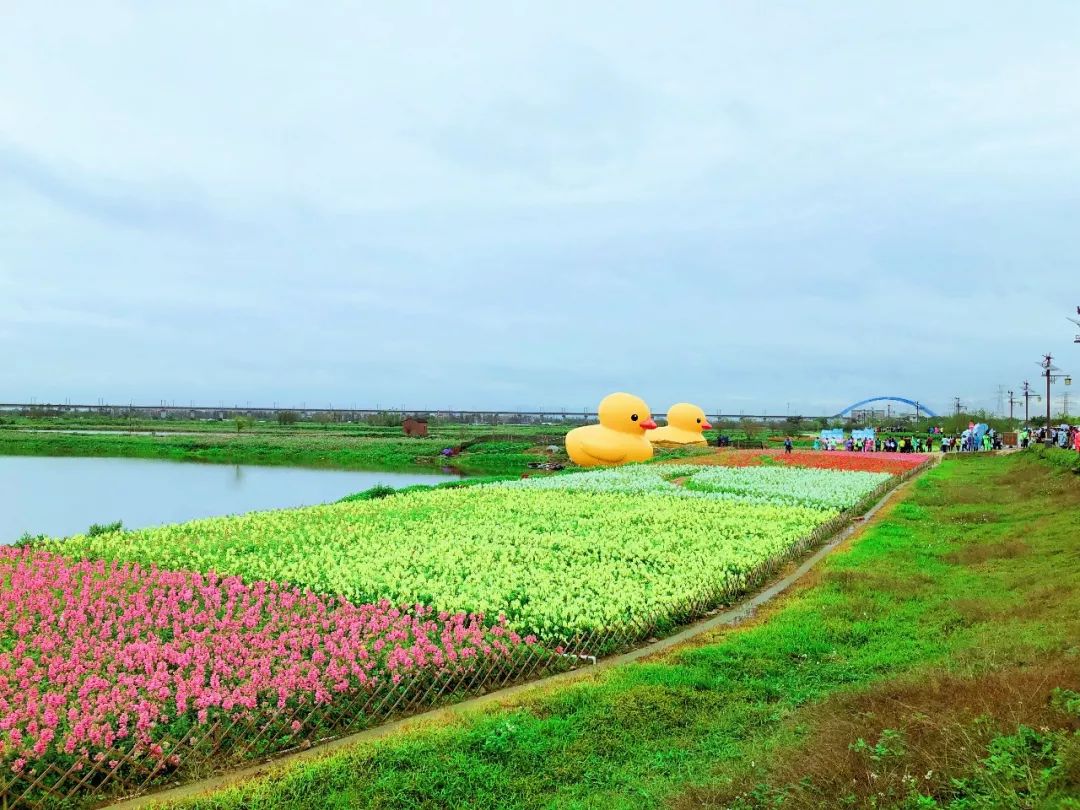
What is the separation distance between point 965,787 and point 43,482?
33.8 m

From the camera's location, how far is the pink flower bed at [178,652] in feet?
19.0

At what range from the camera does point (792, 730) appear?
5.61 meters

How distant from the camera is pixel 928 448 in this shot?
43.8 metres

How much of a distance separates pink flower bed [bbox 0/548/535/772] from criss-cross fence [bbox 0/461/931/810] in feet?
0.20

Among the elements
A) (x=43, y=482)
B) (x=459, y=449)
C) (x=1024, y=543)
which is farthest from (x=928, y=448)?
(x=43, y=482)

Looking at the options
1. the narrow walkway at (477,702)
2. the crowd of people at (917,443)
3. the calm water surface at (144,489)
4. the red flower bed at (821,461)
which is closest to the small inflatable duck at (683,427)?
the red flower bed at (821,461)

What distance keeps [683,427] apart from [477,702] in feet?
105

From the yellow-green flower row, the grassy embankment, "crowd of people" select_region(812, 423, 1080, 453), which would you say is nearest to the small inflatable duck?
"crowd of people" select_region(812, 423, 1080, 453)

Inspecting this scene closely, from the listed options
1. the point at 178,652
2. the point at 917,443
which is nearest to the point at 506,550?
the point at 178,652

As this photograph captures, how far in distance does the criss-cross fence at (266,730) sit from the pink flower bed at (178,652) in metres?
0.06

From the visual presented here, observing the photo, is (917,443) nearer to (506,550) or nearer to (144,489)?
(506,550)

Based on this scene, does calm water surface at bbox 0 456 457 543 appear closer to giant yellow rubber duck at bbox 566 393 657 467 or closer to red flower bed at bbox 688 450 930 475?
giant yellow rubber duck at bbox 566 393 657 467

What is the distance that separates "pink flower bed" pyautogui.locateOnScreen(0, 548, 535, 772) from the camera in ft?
19.0

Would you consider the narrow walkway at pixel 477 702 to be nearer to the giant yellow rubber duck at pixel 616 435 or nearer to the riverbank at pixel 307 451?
the giant yellow rubber duck at pixel 616 435
